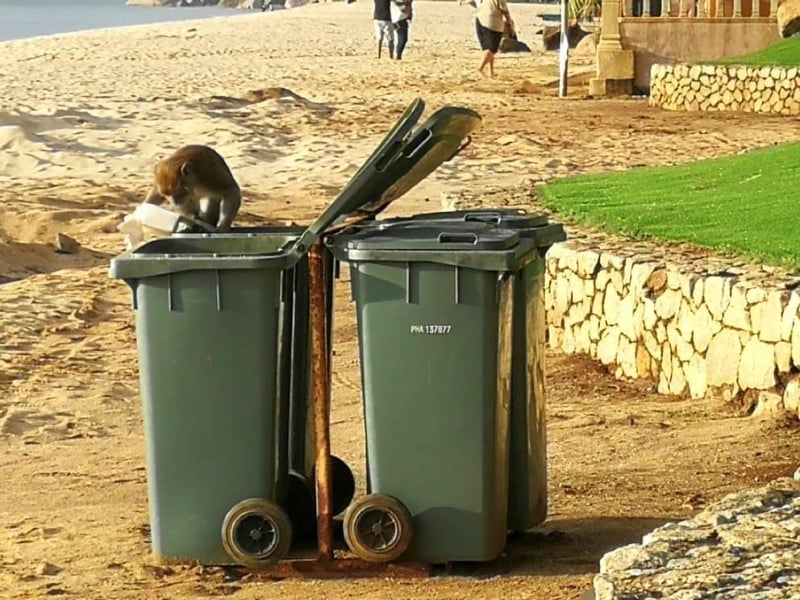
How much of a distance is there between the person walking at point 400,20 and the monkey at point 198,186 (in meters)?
23.9

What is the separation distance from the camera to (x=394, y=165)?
223 inches

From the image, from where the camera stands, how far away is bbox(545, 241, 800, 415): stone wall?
743 cm

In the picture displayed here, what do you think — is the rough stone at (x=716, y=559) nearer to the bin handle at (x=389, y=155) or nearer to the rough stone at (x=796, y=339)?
the bin handle at (x=389, y=155)

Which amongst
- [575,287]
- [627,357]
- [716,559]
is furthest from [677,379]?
[716,559]

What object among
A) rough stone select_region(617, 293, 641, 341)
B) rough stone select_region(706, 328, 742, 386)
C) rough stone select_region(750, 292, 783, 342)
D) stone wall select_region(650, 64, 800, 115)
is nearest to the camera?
rough stone select_region(750, 292, 783, 342)

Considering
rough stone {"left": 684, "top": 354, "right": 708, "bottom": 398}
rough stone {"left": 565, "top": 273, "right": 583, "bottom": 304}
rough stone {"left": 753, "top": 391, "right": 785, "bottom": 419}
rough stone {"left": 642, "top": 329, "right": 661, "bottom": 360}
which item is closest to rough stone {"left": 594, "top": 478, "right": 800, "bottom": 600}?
rough stone {"left": 753, "top": 391, "right": 785, "bottom": 419}

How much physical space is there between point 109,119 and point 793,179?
39.0 ft

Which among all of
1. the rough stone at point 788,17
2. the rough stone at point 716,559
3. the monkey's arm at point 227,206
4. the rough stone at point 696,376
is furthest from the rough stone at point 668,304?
the rough stone at point 788,17

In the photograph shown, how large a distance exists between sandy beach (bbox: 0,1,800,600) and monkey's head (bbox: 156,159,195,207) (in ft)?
3.39

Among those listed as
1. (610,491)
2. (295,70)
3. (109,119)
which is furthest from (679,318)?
(295,70)

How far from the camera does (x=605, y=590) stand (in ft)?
13.3

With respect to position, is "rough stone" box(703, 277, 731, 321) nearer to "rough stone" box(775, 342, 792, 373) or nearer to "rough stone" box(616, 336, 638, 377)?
"rough stone" box(775, 342, 792, 373)

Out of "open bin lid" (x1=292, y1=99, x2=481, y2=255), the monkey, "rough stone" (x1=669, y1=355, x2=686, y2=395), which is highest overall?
"open bin lid" (x1=292, y1=99, x2=481, y2=255)

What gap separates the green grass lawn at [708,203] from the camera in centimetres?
899
